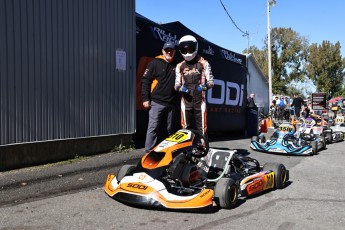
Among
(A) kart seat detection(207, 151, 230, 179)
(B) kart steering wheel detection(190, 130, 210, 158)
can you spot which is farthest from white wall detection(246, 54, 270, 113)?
(B) kart steering wheel detection(190, 130, 210, 158)

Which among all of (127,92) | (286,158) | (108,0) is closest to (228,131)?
(286,158)

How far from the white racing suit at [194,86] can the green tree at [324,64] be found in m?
46.9

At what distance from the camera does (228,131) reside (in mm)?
12250

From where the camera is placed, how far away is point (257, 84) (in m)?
28.0

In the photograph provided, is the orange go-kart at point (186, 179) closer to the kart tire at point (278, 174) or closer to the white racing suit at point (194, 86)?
the kart tire at point (278, 174)

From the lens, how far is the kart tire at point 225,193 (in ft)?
13.3

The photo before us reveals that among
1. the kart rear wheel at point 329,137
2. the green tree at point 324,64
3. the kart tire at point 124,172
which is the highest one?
the green tree at point 324,64

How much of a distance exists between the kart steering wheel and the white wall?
21370 mm

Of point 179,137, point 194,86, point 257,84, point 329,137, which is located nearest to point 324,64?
point 257,84

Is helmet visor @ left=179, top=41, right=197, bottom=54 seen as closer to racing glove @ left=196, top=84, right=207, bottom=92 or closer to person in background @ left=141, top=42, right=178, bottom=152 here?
person in background @ left=141, top=42, right=178, bottom=152

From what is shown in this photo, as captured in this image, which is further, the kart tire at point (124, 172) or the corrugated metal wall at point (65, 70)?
the corrugated metal wall at point (65, 70)

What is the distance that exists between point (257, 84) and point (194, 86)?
2290 cm

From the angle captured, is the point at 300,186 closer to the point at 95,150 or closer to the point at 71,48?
the point at 95,150

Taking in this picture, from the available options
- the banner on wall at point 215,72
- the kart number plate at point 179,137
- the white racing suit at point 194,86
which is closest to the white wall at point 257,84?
the banner on wall at point 215,72
